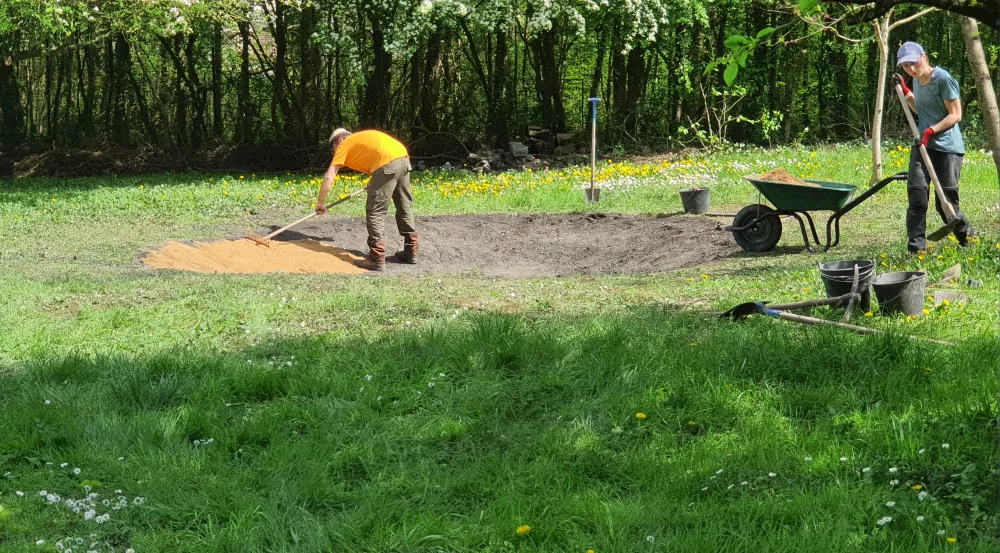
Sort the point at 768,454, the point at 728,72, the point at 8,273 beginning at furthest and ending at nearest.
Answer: the point at 8,273, the point at 768,454, the point at 728,72

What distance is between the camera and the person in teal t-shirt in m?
A: 7.86

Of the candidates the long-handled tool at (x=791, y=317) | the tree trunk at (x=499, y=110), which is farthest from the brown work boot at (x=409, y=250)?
the tree trunk at (x=499, y=110)

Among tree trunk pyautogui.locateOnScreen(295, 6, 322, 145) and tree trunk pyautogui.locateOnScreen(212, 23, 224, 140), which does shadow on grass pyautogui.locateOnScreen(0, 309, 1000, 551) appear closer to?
tree trunk pyautogui.locateOnScreen(295, 6, 322, 145)

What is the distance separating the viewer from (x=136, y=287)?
779 centimetres

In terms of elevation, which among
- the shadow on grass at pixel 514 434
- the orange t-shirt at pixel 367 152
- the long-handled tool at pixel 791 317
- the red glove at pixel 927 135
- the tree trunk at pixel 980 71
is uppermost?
the tree trunk at pixel 980 71

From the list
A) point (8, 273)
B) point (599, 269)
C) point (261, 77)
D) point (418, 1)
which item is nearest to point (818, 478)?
point (599, 269)

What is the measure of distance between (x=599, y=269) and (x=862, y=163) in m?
6.79

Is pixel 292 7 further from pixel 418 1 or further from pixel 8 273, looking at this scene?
pixel 8 273

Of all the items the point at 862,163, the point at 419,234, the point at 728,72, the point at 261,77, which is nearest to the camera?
the point at 728,72

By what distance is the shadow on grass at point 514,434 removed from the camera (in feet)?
11.7

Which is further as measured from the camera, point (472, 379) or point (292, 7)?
point (292, 7)

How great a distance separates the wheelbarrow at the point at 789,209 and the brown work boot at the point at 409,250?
11.7 feet

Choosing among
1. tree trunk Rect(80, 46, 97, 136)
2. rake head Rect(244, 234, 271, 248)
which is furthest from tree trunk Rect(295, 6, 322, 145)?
rake head Rect(244, 234, 271, 248)

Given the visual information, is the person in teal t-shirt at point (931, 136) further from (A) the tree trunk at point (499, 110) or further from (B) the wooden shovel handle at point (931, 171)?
(A) the tree trunk at point (499, 110)
